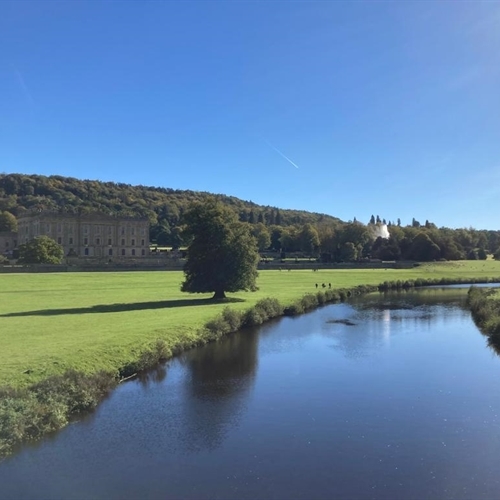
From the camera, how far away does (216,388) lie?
65.5 ft

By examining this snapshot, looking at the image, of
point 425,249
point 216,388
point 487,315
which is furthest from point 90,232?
point 216,388

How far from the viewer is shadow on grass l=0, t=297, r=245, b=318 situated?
3286 centimetres

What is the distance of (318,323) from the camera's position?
125 ft

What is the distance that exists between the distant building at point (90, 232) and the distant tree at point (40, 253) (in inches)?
1151

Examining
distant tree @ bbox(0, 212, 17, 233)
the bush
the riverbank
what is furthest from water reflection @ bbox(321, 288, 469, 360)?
distant tree @ bbox(0, 212, 17, 233)

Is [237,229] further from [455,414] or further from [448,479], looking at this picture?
[448,479]

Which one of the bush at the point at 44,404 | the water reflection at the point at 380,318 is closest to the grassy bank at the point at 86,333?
the bush at the point at 44,404

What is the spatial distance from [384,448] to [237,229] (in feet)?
106

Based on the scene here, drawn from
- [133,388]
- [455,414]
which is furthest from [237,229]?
[455,414]

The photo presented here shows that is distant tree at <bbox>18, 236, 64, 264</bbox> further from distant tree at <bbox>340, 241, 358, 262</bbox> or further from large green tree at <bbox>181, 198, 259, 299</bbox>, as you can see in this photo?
distant tree at <bbox>340, 241, 358, 262</bbox>

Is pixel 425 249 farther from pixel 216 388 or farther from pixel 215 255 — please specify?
pixel 216 388

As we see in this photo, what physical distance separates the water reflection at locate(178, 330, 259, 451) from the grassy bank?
1.55 m

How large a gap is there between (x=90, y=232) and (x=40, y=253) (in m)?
43.9

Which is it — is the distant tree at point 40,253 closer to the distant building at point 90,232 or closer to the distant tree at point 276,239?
the distant building at point 90,232
